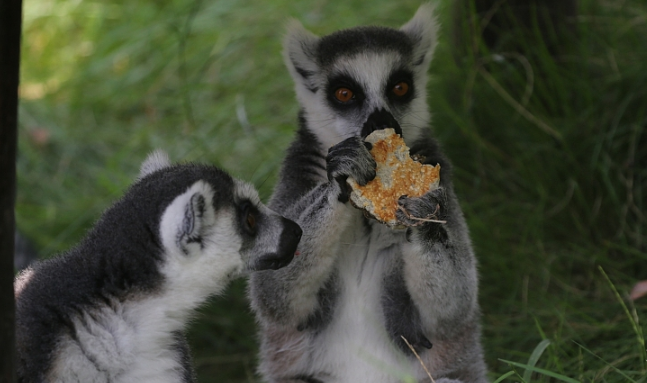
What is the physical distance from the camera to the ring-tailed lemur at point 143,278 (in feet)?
8.14

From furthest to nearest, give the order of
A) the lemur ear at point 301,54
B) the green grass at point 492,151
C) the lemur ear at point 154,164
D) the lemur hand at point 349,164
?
the green grass at point 492,151
the lemur ear at point 301,54
the lemur ear at point 154,164
the lemur hand at point 349,164

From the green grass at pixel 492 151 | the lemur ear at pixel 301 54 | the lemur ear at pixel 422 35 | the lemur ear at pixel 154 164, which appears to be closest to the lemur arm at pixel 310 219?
the lemur ear at pixel 301 54

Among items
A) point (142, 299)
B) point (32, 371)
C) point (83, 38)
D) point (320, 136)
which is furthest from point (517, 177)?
point (83, 38)

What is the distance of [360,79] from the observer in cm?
337

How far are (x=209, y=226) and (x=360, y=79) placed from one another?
3.69 feet

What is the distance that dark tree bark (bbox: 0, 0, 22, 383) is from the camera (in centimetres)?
193

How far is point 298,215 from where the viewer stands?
10.2ft

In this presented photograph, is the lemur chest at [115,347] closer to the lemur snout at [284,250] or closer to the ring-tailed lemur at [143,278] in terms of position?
the ring-tailed lemur at [143,278]

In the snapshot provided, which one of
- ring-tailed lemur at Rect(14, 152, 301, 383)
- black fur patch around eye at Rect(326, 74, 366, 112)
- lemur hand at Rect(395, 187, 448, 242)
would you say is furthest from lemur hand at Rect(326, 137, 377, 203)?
black fur patch around eye at Rect(326, 74, 366, 112)

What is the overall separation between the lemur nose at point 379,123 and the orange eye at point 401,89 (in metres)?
0.23

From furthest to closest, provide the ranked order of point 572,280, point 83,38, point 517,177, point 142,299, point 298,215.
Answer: point 83,38
point 517,177
point 572,280
point 298,215
point 142,299

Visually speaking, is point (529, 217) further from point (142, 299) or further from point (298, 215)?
point (142, 299)

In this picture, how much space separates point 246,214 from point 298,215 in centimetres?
40

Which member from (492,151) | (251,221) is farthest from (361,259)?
(492,151)
